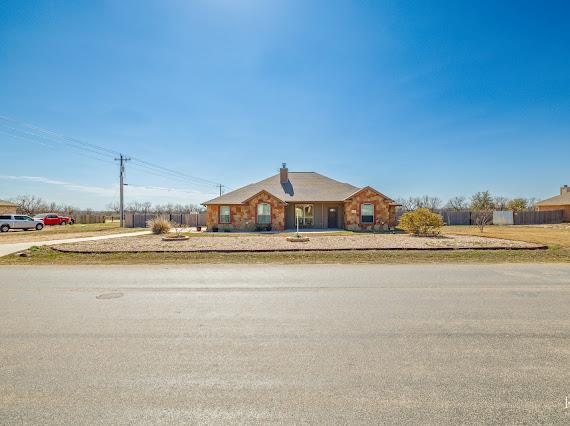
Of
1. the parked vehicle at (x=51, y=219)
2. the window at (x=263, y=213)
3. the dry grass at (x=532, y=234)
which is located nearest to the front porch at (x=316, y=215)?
the window at (x=263, y=213)

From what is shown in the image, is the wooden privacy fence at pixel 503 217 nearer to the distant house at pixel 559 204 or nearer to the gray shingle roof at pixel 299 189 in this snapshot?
the distant house at pixel 559 204

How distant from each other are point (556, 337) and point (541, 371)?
4.36ft

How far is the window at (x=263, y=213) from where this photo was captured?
2628 cm

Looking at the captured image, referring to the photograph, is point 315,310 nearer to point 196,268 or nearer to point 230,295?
point 230,295

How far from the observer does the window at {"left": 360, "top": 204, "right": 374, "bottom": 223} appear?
26.4m

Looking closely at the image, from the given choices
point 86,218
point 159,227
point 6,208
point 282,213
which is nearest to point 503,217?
point 282,213

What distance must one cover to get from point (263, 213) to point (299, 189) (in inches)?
216

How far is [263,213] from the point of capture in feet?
86.4

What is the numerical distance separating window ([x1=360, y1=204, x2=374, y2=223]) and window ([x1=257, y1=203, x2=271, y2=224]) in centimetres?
867

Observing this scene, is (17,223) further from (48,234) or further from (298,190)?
(298,190)

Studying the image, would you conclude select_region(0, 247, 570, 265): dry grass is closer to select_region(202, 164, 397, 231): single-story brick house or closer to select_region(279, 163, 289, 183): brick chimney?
select_region(202, 164, 397, 231): single-story brick house

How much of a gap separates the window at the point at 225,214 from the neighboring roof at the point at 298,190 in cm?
60

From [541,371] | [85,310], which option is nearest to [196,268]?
[85,310]

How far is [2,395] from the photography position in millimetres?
2914
